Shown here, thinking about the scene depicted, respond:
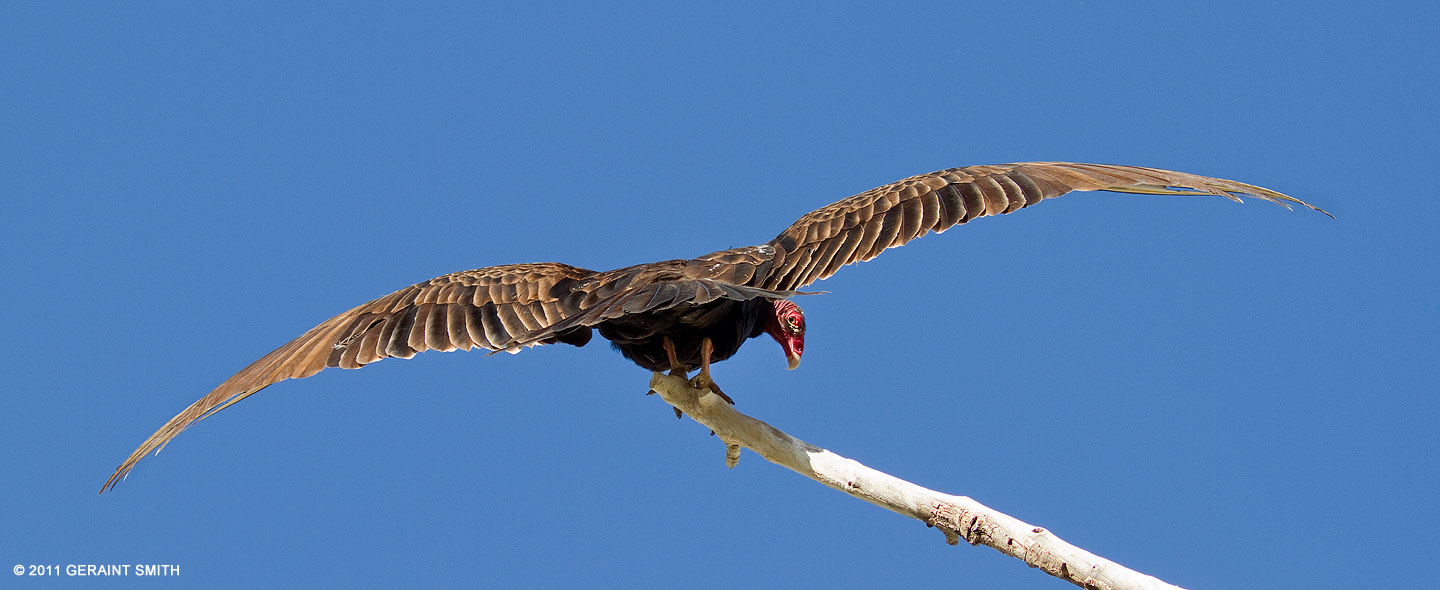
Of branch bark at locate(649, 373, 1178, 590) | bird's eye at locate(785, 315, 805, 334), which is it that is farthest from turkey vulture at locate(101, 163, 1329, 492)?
branch bark at locate(649, 373, 1178, 590)

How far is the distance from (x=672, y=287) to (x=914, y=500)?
1.53 metres

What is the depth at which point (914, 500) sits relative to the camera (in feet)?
19.2

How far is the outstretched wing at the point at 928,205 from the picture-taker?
7.27 metres

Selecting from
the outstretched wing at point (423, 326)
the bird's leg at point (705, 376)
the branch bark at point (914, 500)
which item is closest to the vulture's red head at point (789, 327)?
the bird's leg at point (705, 376)

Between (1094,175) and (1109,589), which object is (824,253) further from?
(1109,589)

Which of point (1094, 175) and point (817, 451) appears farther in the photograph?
point (1094, 175)

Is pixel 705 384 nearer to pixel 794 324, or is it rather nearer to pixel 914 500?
pixel 794 324

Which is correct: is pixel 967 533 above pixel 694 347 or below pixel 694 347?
below

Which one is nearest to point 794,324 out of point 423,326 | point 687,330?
point 687,330

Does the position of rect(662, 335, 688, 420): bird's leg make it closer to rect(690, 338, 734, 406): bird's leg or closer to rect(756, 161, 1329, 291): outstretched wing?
rect(690, 338, 734, 406): bird's leg

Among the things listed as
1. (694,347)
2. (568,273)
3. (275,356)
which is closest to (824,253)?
(694,347)

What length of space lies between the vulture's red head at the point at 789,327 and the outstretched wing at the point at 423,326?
1068 millimetres

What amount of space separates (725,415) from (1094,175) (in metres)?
2.79

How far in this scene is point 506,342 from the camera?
6660 mm
